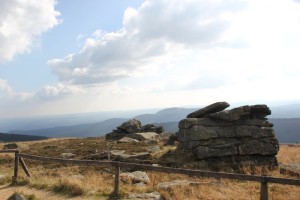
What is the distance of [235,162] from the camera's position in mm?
29500

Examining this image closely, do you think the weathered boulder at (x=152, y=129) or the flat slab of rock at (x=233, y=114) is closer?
the flat slab of rock at (x=233, y=114)

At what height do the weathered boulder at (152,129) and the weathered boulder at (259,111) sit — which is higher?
the weathered boulder at (259,111)

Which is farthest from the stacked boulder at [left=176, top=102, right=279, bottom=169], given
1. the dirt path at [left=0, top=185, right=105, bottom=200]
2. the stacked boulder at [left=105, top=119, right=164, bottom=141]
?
the stacked boulder at [left=105, top=119, right=164, bottom=141]

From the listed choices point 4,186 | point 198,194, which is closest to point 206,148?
point 198,194

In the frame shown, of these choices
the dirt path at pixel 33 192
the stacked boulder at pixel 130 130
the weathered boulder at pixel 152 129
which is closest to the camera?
the dirt path at pixel 33 192

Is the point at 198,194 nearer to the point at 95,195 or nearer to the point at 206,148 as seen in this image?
the point at 95,195

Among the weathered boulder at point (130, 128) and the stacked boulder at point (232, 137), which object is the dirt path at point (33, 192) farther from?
the weathered boulder at point (130, 128)

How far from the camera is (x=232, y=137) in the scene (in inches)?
1210

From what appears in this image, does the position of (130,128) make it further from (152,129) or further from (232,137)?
(232,137)

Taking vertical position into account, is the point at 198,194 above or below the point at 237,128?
below

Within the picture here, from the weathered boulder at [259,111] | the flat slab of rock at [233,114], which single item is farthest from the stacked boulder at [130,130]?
the weathered boulder at [259,111]

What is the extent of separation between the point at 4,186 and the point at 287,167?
21.8 metres

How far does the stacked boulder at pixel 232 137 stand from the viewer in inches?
1173

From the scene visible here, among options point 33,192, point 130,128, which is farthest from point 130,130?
point 33,192
